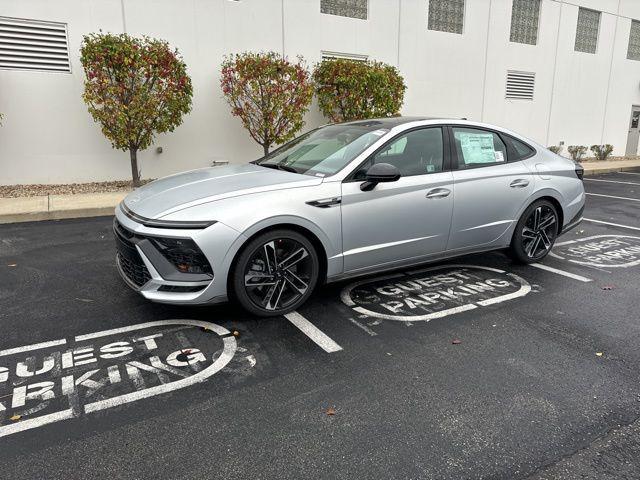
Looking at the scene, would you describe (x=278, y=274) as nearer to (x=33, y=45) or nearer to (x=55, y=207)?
(x=55, y=207)

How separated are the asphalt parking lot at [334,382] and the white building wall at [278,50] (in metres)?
5.79

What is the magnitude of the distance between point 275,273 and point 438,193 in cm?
175

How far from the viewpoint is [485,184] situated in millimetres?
4848

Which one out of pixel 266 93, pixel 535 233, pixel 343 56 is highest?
pixel 343 56

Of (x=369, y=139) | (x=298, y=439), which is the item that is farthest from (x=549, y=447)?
(x=369, y=139)

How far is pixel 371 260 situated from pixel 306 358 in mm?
1259

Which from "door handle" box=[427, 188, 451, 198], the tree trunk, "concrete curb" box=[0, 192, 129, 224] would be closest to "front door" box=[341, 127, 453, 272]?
"door handle" box=[427, 188, 451, 198]

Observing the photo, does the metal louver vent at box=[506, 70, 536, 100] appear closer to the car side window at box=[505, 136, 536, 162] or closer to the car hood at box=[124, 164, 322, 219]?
the car side window at box=[505, 136, 536, 162]

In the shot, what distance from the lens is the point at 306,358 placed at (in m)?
3.37

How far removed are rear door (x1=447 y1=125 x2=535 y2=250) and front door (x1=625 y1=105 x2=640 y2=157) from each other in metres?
18.7

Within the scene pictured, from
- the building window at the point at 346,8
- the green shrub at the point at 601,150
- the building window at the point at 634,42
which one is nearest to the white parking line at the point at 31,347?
the building window at the point at 346,8

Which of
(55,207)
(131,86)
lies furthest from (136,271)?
(131,86)

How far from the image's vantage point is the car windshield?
4.30 meters

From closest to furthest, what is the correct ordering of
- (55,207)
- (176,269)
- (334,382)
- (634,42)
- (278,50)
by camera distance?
(334,382), (176,269), (55,207), (278,50), (634,42)
